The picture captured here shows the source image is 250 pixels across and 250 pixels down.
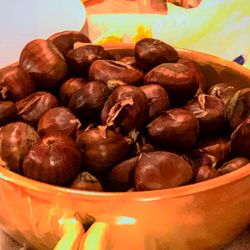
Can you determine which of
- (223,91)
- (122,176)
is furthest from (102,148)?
(223,91)

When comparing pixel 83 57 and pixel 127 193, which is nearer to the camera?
pixel 127 193

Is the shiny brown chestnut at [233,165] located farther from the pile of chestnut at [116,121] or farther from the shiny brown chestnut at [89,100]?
the shiny brown chestnut at [89,100]

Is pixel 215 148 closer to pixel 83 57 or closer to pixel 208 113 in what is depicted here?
pixel 208 113

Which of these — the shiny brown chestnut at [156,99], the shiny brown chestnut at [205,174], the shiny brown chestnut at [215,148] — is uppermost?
the shiny brown chestnut at [156,99]

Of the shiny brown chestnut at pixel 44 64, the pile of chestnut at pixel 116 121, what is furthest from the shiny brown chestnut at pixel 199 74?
the shiny brown chestnut at pixel 44 64

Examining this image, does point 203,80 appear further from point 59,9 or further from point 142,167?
point 59,9

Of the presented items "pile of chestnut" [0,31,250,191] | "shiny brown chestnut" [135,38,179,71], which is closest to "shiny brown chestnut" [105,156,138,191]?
"pile of chestnut" [0,31,250,191]
